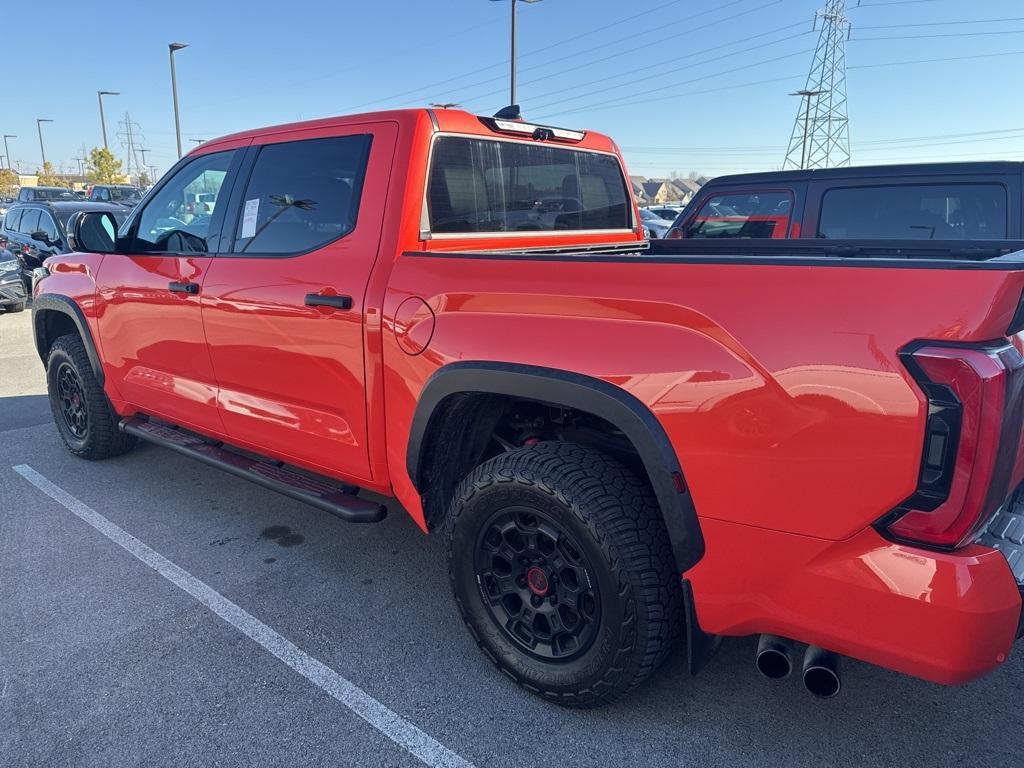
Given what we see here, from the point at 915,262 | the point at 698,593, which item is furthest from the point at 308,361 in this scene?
the point at 915,262

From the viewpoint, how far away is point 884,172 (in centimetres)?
506

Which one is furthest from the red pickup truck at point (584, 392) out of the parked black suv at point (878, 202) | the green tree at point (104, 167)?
the green tree at point (104, 167)

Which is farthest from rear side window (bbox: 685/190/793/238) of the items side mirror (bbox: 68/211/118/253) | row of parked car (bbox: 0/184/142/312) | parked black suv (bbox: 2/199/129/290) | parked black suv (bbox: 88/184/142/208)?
parked black suv (bbox: 88/184/142/208)

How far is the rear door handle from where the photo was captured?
110 inches

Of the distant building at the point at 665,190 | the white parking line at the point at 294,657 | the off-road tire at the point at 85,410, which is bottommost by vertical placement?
the white parking line at the point at 294,657

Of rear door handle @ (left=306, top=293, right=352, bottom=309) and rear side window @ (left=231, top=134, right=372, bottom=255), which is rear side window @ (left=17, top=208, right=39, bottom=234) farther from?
rear door handle @ (left=306, top=293, right=352, bottom=309)

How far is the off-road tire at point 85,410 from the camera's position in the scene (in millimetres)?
4578

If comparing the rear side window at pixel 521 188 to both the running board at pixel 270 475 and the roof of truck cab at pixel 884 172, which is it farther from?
the roof of truck cab at pixel 884 172

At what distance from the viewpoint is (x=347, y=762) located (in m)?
2.23

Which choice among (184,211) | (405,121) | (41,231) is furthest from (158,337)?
(41,231)

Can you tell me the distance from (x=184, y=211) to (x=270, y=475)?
1589mm

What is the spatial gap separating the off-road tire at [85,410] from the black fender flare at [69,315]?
0.27 feet

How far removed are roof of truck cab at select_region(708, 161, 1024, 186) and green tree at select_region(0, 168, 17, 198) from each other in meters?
84.7

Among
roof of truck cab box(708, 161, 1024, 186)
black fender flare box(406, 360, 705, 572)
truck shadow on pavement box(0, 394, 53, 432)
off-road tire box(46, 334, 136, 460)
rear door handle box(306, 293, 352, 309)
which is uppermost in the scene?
roof of truck cab box(708, 161, 1024, 186)
